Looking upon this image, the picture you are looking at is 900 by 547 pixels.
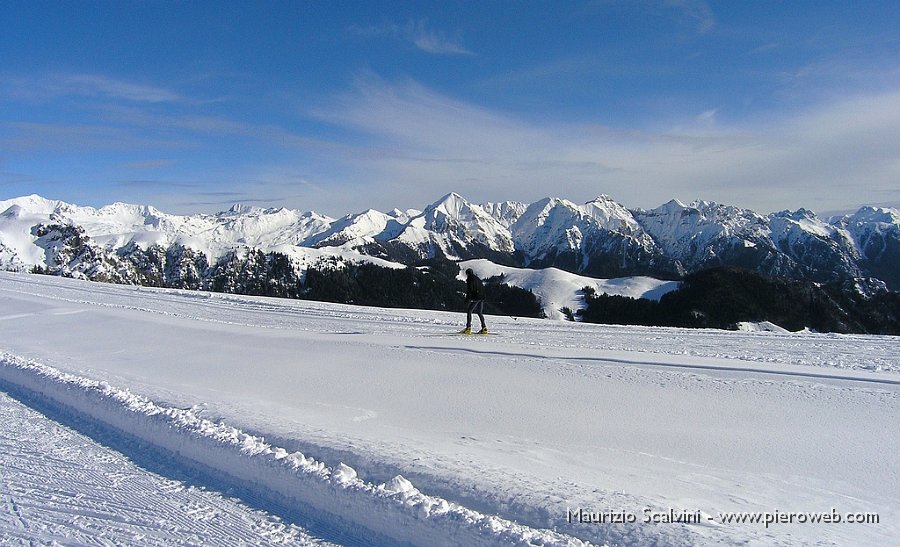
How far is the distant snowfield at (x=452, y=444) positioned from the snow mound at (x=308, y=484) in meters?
0.02

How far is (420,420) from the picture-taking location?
7.84m

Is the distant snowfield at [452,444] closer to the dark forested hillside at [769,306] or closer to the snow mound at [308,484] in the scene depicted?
the snow mound at [308,484]

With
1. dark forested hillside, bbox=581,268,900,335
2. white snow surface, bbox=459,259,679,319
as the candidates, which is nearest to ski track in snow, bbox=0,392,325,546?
dark forested hillside, bbox=581,268,900,335

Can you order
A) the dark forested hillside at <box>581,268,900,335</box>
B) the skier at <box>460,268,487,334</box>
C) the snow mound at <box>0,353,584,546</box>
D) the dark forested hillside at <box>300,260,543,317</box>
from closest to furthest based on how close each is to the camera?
the snow mound at <box>0,353,584,546</box> < the skier at <box>460,268,487,334</box> < the dark forested hillside at <box>581,268,900,335</box> < the dark forested hillside at <box>300,260,543,317</box>

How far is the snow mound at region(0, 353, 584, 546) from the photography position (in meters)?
4.66

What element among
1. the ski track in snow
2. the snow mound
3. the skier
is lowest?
the ski track in snow

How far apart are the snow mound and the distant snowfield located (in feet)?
0.07

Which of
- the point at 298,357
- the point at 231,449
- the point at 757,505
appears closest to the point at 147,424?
the point at 231,449

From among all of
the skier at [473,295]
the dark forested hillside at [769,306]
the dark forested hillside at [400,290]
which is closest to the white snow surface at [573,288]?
the dark forested hillside at [400,290]

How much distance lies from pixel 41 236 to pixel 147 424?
191875 mm

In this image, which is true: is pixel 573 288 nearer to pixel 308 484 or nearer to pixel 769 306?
pixel 769 306

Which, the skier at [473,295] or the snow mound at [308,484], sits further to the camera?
the skier at [473,295]

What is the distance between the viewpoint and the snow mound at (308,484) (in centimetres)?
466

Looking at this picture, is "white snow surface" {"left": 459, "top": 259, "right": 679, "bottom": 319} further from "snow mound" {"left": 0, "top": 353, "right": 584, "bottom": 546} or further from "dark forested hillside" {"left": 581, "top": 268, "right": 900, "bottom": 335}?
"snow mound" {"left": 0, "top": 353, "right": 584, "bottom": 546}
